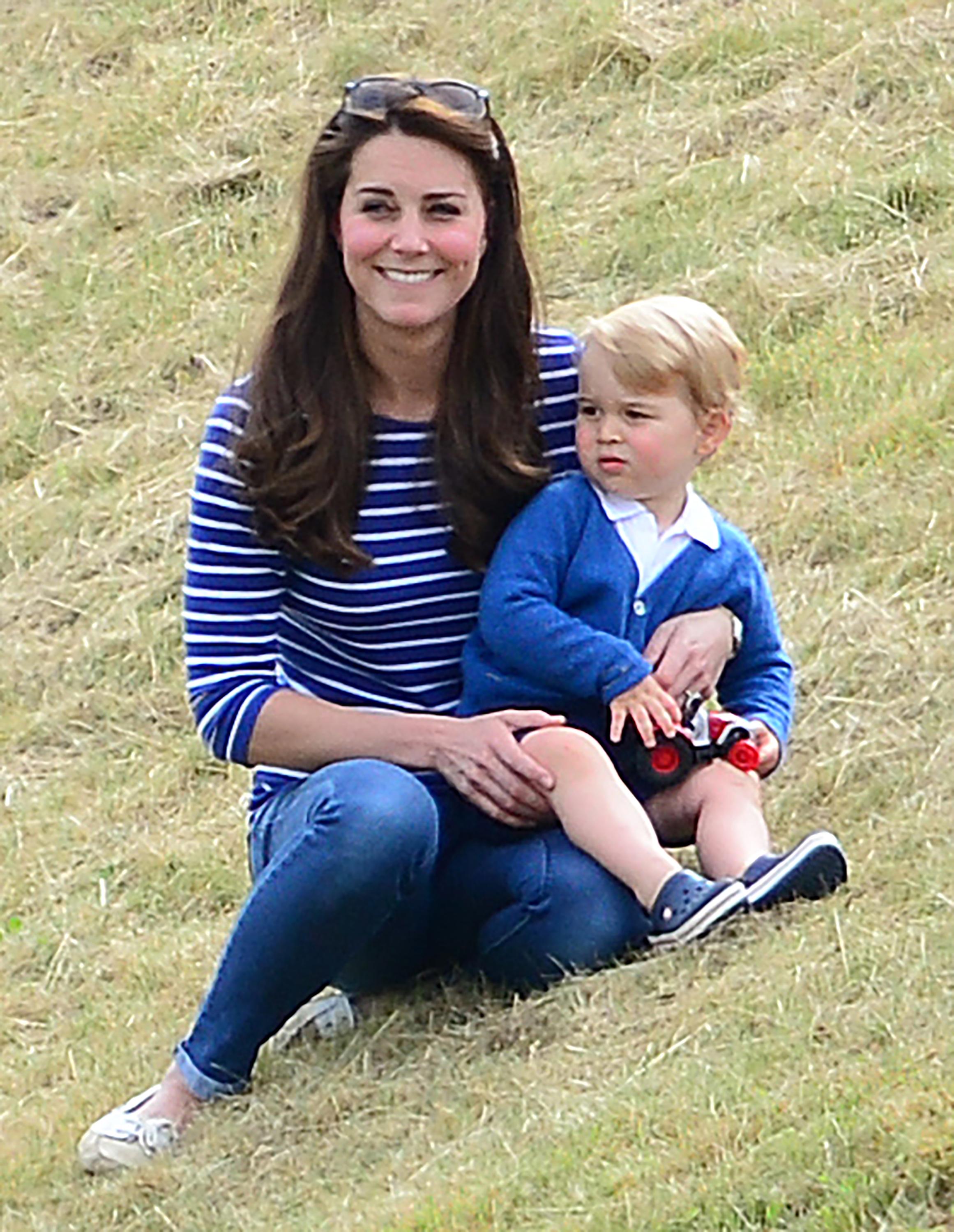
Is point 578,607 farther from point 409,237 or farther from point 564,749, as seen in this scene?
point 409,237

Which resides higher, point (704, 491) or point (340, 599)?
point (340, 599)

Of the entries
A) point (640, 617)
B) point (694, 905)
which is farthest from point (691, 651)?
point (694, 905)

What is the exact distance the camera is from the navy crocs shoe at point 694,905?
417cm

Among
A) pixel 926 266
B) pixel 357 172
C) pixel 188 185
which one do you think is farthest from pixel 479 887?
pixel 188 185

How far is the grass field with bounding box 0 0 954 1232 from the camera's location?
371 centimetres

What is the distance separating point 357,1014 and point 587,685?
82 centimetres

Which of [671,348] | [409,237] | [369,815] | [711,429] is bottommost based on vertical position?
[369,815]

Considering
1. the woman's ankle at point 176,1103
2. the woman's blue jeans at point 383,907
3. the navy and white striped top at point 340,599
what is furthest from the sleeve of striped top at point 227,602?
the woman's ankle at point 176,1103

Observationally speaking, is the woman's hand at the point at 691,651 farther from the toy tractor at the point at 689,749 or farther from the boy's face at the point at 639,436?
the boy's face at the point at 639,436

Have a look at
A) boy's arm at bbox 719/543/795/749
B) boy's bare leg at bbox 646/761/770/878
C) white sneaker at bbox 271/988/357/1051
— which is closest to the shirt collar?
boy's arm at bbox 719/543/795/749

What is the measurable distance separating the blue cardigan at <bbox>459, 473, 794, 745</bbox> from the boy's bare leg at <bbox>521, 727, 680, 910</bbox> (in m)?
0.11

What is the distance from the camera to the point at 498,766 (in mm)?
4219

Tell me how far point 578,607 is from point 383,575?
0.34 meters

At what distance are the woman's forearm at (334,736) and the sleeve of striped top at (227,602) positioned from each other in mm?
29
